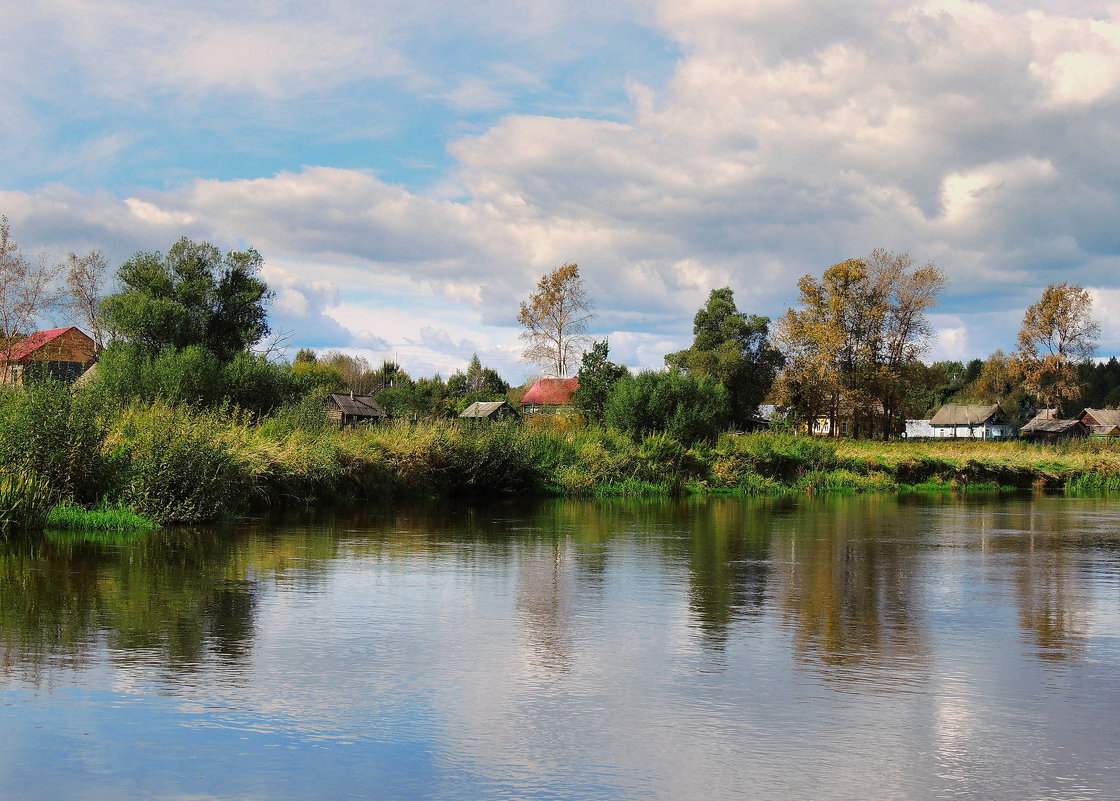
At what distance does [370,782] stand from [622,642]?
4416 mm

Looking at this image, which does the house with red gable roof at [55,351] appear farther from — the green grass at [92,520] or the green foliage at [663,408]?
the green foliage at [663,408]

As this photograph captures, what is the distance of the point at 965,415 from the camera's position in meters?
116

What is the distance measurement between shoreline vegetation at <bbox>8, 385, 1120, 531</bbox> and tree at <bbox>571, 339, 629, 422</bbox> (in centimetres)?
149

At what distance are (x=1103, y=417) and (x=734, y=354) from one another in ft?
186

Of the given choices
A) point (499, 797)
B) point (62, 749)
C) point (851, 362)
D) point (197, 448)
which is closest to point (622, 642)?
point (499, 797)

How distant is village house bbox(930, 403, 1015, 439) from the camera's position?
375ft

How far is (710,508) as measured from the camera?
31.0 meters

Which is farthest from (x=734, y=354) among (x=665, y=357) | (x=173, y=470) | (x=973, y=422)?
(x=173, y=470)

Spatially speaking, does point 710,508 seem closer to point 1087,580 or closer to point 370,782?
point 1087,580

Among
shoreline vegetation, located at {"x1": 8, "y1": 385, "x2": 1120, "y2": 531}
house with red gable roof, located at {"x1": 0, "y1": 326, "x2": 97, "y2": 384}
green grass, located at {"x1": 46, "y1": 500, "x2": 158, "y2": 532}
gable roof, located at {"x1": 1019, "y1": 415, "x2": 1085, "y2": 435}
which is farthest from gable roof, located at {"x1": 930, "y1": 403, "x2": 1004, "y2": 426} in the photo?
green grass, located at {"x1": 46, "y1": 500, "x2": 158, "y2": 532}

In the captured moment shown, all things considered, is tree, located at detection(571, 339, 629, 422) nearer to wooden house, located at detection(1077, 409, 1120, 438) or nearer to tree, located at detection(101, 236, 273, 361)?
tree, located at detection(101, 236, 273, 361)

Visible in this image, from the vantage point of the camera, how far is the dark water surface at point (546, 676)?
6180 millimetres

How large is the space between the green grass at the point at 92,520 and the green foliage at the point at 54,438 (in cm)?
65

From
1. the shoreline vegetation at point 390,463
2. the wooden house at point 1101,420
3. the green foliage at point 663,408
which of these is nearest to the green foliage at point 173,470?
the shoreline vegetation at point 390,463
